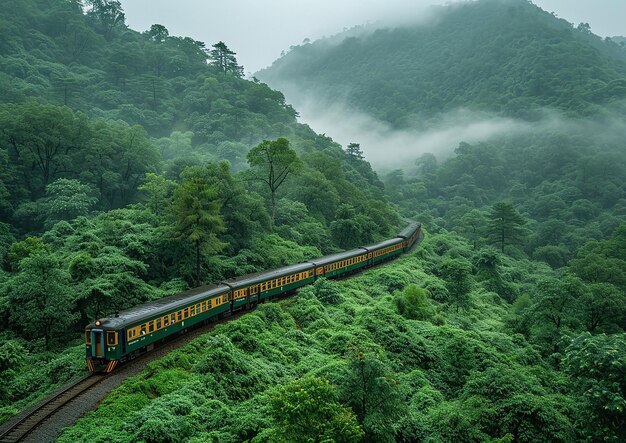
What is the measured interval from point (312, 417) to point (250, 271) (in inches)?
926

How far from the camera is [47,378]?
1972 cm

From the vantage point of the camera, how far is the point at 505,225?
2958 inches

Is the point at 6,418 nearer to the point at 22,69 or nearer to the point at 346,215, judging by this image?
the point at 346,215

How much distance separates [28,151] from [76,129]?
16.9 ft

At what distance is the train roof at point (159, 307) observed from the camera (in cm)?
1937

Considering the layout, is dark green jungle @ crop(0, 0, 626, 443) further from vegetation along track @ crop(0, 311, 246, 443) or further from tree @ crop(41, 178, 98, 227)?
vegetation along track @ crop(0, 311, 246, 443)

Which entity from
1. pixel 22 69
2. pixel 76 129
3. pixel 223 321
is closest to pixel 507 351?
pixel 223 321

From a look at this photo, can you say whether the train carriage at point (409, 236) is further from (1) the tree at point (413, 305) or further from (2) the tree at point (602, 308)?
(2) the tree at point (602, 308)

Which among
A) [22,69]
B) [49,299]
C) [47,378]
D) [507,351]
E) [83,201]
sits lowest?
[507,351]

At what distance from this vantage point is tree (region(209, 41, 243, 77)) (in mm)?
104188

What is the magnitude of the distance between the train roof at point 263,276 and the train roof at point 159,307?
117cm

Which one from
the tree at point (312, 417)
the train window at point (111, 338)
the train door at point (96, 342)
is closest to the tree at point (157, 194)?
the train door at point (96, 342)

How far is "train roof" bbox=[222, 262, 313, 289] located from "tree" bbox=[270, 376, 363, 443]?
1461cm

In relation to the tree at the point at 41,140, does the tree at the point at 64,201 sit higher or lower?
lower
